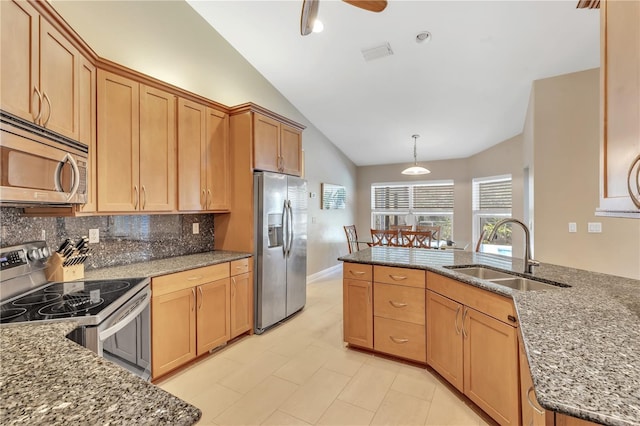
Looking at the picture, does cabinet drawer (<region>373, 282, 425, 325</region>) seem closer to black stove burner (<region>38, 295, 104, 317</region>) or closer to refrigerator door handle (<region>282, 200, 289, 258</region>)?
refrigerator door handle (<region>282, 200, 289, 258</region>)

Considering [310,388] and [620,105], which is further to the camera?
[310,388]

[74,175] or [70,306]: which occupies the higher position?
[74,175]

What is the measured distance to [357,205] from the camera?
6879mm

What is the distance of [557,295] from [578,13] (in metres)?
2.37

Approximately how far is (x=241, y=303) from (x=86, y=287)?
137cm

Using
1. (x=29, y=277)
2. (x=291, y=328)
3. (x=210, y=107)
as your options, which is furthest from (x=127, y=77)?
(x=291, y=328)

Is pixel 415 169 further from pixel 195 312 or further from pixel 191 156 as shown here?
pixel 195 312

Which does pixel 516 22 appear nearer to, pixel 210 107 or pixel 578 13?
pixel 578 13

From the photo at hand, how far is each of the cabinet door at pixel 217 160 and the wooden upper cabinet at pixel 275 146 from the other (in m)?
0.33

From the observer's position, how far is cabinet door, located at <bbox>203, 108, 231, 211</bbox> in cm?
294

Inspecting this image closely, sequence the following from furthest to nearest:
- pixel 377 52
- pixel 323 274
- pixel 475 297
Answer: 1. pixel 323 274
2. pixel 377 52
3. pixel 475 297

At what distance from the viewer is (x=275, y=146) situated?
336cm

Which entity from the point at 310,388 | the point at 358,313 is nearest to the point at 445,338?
the point at 358,313

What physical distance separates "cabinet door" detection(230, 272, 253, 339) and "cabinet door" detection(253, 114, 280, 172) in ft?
3.89
